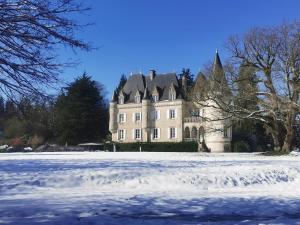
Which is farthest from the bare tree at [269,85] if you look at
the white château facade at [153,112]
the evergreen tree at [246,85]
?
the white château facade at [153,112]

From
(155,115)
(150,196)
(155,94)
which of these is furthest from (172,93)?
(150,196)

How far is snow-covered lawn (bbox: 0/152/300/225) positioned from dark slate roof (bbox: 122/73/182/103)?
50.7 meters

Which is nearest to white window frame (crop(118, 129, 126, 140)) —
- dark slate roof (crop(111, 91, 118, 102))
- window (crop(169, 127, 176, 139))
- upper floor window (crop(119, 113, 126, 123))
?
upper floor window (crop(119, 113, 126, 123))

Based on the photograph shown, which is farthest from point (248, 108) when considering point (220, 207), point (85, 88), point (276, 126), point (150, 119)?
point (85, 88)

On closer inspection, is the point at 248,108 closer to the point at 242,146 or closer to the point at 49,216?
the point at 242,146

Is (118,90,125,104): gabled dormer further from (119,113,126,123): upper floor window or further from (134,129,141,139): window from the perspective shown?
(134,129,141,139): window

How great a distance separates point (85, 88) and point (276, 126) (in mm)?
39305

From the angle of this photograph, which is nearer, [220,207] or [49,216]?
[49,216]

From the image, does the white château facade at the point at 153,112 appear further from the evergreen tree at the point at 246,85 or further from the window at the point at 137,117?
the evergreen tree at the point at 246,85

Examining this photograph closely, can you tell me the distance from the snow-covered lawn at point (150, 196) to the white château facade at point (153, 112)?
1910 inches

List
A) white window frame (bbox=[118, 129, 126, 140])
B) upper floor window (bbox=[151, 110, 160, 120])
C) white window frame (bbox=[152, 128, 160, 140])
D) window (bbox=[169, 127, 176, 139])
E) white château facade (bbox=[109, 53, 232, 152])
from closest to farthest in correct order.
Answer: white château facade (bbox=[109, 53, 232, 152]), window (bbox=[169, 127, 176, 139]), white window frame (bbox=[152, 128, 160, 140]), upper floor window (bbox=[151, 110, 160, 120]), white window frame (bbox=[118, 129, 126, 140])

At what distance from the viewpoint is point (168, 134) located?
6544 cm

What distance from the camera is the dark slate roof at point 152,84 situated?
6669 centimetres

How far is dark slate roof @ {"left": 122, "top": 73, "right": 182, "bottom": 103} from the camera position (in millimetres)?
66688
